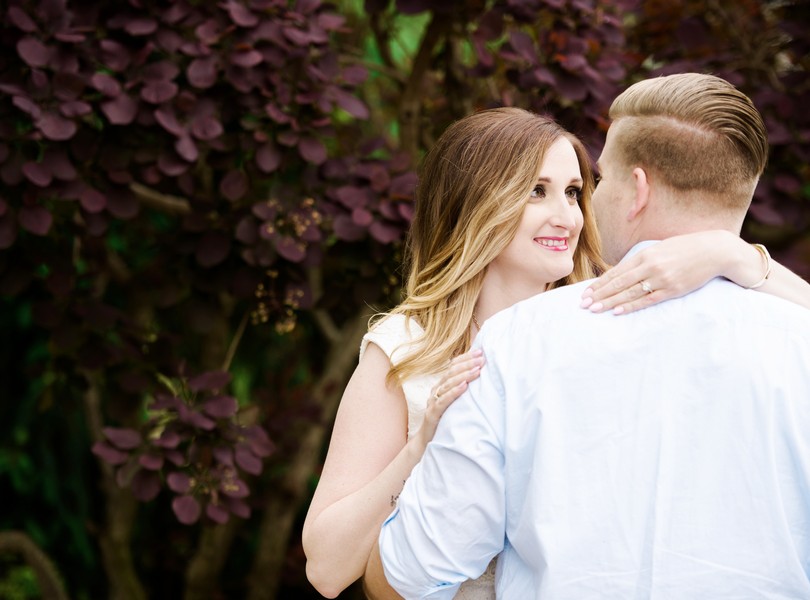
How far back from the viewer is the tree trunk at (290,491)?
3.63 meters

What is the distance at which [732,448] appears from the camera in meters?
1.42

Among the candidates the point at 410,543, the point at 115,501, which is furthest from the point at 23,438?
the point at 410,543

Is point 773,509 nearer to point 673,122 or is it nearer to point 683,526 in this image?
point 683,526

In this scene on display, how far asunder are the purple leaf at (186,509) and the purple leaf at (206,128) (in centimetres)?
98

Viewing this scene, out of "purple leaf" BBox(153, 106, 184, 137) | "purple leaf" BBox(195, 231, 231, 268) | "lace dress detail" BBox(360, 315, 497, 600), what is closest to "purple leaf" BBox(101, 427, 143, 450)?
"purple leaf" BBox(195, 231, 231, 268)

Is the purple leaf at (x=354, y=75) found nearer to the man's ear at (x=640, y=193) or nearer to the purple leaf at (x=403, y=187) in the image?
the purple leaf at (x=403, y=187)

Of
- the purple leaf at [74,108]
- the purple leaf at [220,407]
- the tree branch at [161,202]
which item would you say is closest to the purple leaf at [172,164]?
the purple leaf at [74,108]

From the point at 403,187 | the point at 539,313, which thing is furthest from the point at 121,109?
the point at 539,313

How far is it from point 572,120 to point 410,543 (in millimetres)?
1678

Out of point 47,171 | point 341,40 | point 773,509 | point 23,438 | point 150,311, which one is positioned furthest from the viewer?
point 341,40

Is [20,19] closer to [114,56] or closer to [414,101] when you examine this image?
[114,56]

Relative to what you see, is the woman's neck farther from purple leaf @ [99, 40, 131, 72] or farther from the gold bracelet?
purple leaf @ [99, 40, 131, 72]

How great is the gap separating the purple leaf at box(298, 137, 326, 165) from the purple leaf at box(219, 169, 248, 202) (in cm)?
18

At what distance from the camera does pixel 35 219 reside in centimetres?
256
